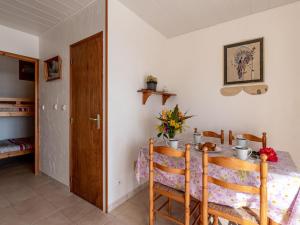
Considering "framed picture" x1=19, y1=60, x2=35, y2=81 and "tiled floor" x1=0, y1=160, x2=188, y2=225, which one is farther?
"framed picture" x1=19, y1=60, x2=35, y2=81

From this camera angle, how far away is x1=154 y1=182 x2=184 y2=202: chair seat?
1384 millimetres

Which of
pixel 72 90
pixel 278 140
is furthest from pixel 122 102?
pixel 278 140

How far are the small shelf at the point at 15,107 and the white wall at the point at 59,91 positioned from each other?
721 millimetres

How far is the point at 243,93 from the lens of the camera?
2230 mm

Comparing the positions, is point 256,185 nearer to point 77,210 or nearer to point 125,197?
point 125,197

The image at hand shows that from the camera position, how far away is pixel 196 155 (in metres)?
1.45

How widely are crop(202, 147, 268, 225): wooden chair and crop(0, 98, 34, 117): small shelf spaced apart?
3.57m

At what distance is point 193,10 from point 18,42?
276 cm

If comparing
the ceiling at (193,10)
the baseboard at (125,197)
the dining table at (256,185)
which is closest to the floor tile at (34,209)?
the baseboard at (125,197)

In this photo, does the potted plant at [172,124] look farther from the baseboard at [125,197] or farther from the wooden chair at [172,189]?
the baseboard at [125,197]

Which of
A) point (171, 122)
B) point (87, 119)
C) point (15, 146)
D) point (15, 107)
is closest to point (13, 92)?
point (15, 107)

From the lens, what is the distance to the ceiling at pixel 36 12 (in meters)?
1.93

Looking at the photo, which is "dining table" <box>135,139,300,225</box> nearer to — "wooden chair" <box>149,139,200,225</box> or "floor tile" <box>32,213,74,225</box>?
"wooden chair" <box>149,139,200,225</box>

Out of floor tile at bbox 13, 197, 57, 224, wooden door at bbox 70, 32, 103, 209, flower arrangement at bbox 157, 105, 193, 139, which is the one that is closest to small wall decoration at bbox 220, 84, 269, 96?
flower arrangement at bbox 157, 105, 193, 139
